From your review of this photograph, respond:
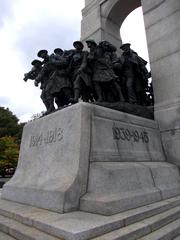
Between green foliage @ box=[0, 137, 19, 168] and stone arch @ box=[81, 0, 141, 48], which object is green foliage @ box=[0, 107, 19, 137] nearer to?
green foliage @ box=[0, 137, 19, 168]

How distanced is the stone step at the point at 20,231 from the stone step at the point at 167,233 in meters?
1.29

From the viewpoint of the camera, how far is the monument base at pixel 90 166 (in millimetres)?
3697

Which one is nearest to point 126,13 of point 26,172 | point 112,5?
point 112,5

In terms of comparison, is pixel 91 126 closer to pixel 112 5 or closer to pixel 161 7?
pixel 161 7

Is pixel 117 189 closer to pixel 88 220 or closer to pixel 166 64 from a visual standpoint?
pixel 88 220

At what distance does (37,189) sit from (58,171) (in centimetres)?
51

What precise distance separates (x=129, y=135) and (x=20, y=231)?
303 cm

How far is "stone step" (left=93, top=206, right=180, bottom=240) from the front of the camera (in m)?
2.71

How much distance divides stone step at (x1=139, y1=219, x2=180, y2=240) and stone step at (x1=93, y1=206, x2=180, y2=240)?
0.02m

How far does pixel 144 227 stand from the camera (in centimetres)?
303

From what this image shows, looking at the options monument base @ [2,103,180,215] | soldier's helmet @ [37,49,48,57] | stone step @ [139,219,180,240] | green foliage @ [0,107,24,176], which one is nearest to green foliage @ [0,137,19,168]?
green foliage @ [0,107,24,176]

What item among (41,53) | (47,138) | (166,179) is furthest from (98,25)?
(166,179)

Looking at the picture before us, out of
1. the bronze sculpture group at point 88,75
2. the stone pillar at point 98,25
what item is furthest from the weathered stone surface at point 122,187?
the stone pillar at point 98,25

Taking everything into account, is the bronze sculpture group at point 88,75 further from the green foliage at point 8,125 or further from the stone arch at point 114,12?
the green foliage at point 8,125
